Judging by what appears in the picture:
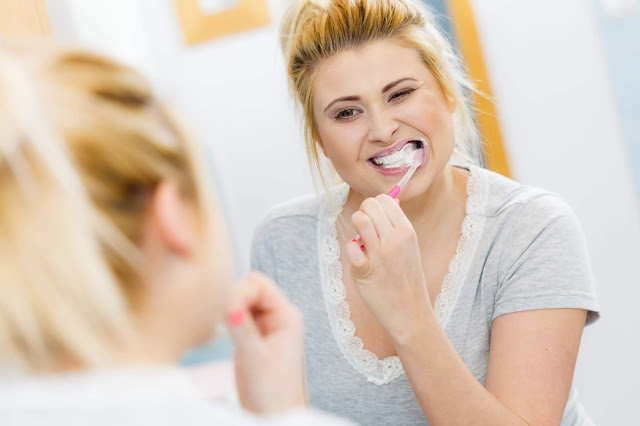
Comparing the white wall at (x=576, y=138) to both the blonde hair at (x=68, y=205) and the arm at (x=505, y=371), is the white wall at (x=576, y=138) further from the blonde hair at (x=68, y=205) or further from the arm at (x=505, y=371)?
the blonde hair at (x=68, y=205)

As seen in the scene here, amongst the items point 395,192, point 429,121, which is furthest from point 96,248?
point 429,121

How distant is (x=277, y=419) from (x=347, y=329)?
584mm

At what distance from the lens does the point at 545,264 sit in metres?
0.95

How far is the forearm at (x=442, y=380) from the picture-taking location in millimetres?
816

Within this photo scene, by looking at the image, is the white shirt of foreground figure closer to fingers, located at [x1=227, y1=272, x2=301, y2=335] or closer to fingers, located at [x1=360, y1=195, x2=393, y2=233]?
fingers, located at [x1=227, y1=272, x2=301, y2=335]

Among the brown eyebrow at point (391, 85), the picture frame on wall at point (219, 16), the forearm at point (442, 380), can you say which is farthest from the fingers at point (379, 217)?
the picture frame on wall at point (219, 16)

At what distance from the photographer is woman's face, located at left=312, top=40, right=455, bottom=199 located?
1.01 meters

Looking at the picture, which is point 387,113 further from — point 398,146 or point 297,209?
point 297,209

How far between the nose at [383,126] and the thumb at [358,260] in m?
0.22

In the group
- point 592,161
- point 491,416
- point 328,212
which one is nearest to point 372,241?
point 491,416

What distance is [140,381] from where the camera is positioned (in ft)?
1.48

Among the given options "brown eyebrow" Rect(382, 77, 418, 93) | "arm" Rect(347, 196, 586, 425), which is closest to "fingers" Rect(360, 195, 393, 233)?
"arm" Rect(347, 196, 586, 425)

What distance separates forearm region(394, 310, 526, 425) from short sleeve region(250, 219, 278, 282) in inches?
17.3

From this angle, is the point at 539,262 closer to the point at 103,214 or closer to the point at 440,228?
the point at 440,228
